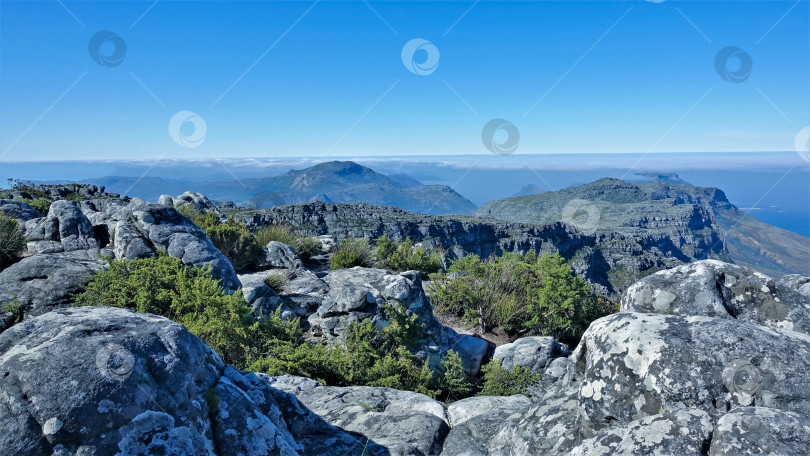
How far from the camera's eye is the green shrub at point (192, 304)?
790 cm

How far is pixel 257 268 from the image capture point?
15961mm

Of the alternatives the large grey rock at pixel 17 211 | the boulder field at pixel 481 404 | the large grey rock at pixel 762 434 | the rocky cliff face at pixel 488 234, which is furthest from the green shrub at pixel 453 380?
the rocky cliff face at pixel 488 234

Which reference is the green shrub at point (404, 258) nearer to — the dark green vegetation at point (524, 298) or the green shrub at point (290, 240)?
the dark green vegetation at point (524, 298)

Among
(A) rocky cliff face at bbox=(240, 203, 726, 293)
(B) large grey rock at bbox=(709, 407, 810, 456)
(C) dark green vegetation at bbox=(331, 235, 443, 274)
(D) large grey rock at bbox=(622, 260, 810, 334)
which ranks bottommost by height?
(A) rocky cliff face at bbox=(240, 203, 726, 293)

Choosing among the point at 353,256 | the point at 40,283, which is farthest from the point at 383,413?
the point at 353,256

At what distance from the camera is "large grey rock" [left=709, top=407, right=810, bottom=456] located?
8.57 feet

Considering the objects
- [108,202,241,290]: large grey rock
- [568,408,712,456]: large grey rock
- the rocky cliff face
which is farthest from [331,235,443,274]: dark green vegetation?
the rocky cliff face

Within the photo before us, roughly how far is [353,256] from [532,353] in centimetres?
914

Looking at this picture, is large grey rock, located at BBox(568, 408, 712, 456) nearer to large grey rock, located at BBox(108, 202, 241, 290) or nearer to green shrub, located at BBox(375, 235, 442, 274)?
large grey rock, located at BBox(108, 202, 241, 290)

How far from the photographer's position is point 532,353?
10344 millimetres

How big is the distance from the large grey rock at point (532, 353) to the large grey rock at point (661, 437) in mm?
7047

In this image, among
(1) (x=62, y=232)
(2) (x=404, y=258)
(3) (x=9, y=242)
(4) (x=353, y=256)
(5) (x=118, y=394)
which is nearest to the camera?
(5) (x=118, y=394)

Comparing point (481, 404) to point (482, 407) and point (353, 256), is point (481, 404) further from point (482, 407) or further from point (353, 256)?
point (353, 256)

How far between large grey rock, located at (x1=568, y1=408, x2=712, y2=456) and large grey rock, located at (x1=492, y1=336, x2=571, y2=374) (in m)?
7.05
